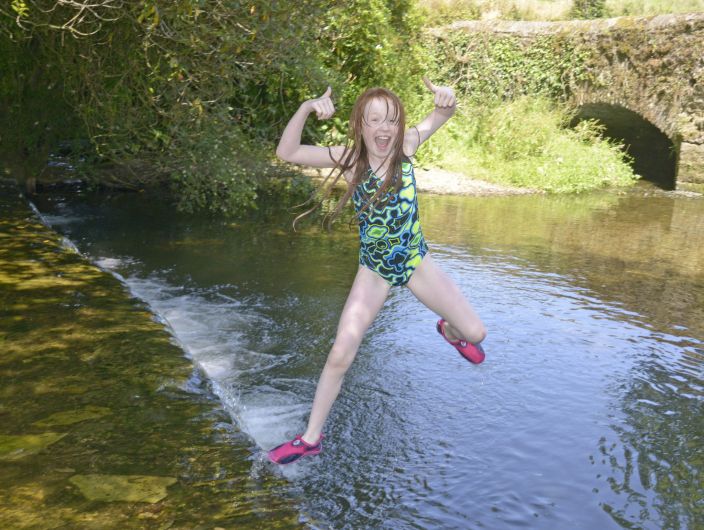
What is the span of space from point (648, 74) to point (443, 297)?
14166mm

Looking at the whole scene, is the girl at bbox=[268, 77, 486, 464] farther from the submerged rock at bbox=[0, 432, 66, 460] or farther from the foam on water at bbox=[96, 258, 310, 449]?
the submerged rock at bbox=[0, 432, 66, 460]

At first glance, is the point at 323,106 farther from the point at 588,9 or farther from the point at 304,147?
the point at 588,9

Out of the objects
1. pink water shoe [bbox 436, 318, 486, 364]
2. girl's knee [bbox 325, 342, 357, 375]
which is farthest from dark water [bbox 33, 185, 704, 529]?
girl's knee [bbox 325, 342, 357, 375]

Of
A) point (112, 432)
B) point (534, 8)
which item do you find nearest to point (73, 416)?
point (112, 432)

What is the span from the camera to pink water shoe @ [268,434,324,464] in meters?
3.79

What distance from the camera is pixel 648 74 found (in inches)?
645

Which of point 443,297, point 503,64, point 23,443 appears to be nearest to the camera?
point 23,443

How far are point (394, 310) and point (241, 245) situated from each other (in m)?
2.89

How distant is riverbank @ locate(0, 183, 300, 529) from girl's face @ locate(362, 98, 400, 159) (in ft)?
5.42

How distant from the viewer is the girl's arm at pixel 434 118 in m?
4.04

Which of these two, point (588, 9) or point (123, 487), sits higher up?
point (588, 9)

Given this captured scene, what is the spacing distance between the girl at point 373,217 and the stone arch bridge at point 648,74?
13460 millimetres

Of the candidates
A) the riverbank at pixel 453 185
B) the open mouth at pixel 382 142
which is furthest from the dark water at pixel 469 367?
the riverbank at pixel 453 185

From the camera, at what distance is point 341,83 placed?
35.3 feet
